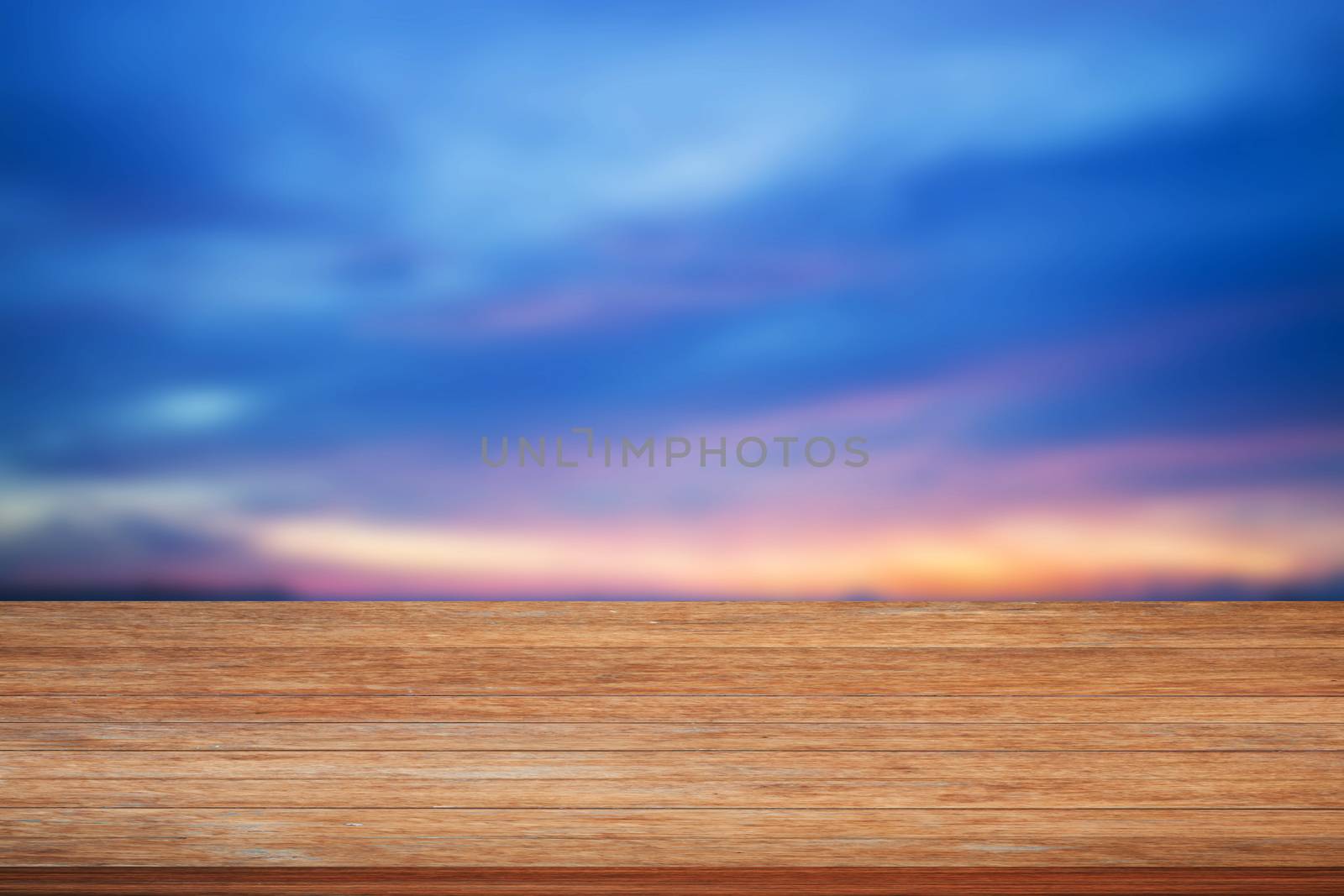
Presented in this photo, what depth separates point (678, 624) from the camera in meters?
3.03

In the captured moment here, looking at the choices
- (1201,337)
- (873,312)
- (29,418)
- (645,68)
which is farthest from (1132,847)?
(29,418)

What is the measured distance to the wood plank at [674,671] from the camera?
87.6 inches

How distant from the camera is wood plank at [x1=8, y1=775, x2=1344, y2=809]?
5.11 ft

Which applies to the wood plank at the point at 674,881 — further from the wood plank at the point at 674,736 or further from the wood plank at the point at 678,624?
the wood plank at the point at 678,624

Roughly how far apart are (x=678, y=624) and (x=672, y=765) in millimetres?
1303

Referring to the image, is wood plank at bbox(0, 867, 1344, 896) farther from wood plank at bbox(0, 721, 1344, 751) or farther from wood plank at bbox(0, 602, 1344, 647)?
wood plank at bbox(0, 602, 1344, 647)

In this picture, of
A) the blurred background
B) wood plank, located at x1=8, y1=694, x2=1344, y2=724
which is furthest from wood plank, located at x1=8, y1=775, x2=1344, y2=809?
the blurred background

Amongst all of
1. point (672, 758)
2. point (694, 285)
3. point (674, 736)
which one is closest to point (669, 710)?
point (674, 736)

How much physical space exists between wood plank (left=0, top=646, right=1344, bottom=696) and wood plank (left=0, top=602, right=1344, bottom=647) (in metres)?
0.11

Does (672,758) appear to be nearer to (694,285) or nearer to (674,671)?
(674,671)

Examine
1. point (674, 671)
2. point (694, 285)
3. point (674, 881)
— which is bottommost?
point (674, 881)

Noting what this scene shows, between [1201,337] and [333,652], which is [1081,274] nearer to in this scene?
[1201,337]

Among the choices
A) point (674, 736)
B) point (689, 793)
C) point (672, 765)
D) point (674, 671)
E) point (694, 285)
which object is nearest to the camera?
point (689, 793)

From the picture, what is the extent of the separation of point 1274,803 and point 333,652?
199 centimetres
